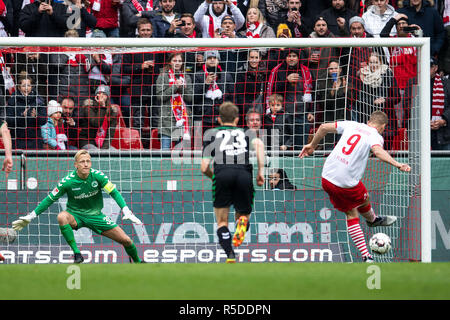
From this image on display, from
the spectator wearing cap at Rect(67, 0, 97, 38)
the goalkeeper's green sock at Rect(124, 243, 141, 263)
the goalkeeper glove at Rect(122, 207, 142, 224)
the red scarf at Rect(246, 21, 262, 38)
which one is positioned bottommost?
the goalkeeper's green sock at Rect(124, 243, 141, 263)

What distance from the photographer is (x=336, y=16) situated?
12.6 m

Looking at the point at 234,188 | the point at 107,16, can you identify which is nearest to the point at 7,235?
the point at 234,188

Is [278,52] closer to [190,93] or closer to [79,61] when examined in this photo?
[190,93]

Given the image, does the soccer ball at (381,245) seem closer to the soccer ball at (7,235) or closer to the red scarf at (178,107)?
the red scarf at (178,107)

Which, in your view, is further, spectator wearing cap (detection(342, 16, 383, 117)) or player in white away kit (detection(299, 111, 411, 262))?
spectator wearing cap (detection(342, 16, 383, 117))

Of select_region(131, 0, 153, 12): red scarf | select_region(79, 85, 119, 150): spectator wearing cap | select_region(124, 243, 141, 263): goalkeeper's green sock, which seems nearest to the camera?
select_region(124, 243, 141, 263): goalkeeper's green sock

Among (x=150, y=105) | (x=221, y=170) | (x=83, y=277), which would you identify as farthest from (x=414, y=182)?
(x=83, y=277)

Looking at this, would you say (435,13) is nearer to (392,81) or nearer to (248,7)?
(392,81)

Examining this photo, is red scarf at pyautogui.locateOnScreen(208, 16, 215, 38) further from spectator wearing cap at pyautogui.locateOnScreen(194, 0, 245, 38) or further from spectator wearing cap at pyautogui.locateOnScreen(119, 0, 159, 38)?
spectator wearing cap at pyautogui.locateOnScreen(119, 0, 159, 38)

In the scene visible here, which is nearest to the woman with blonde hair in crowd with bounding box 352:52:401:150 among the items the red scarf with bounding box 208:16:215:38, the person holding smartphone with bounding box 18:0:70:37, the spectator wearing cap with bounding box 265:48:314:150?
the spectator wearing cap with bounding box 265:48:314:150

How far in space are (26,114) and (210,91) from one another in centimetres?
260

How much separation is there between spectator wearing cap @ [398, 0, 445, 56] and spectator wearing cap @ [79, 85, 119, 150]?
5.04 metres

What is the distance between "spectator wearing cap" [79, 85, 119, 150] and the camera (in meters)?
11.1

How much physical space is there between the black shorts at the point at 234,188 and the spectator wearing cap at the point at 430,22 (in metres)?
5.48
